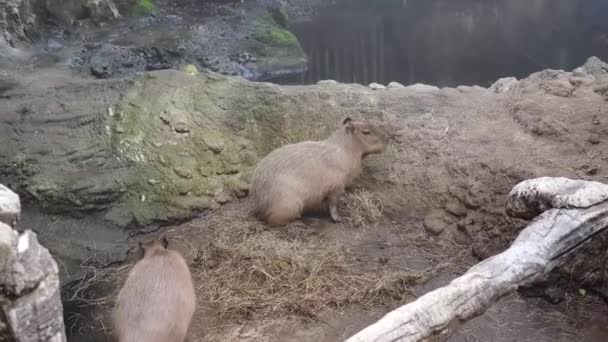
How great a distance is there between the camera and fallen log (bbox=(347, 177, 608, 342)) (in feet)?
10.2

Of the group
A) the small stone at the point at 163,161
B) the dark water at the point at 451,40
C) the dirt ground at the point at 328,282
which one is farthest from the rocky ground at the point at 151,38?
the dirt ground at the point at 328,282

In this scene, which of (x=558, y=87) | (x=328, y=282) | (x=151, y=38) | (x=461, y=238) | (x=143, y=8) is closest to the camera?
(x=328, y=282)

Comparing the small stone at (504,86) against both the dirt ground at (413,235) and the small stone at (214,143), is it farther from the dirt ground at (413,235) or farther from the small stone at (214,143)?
the small stone at (214,143)

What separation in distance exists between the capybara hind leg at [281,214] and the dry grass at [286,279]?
0.17m

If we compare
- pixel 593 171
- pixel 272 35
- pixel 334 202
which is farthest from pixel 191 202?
pixel 272 35

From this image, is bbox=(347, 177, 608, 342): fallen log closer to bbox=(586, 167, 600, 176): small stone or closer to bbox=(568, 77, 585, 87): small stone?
bbox=(586, 167, 600, 176): small stone

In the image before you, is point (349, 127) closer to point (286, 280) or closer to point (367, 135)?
point (367, 135)

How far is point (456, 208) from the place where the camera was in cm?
520

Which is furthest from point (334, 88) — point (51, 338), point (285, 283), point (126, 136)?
point (51, 338)

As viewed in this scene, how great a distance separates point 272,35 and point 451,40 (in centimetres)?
432

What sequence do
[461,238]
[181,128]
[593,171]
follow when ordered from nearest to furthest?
[593,171], [461,238], [181,128]

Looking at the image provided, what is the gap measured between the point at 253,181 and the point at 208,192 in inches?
26.0

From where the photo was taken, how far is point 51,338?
2.55 m

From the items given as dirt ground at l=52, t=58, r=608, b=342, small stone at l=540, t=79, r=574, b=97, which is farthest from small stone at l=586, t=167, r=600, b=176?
small stone at l=540, t=79, r=574, b=97
